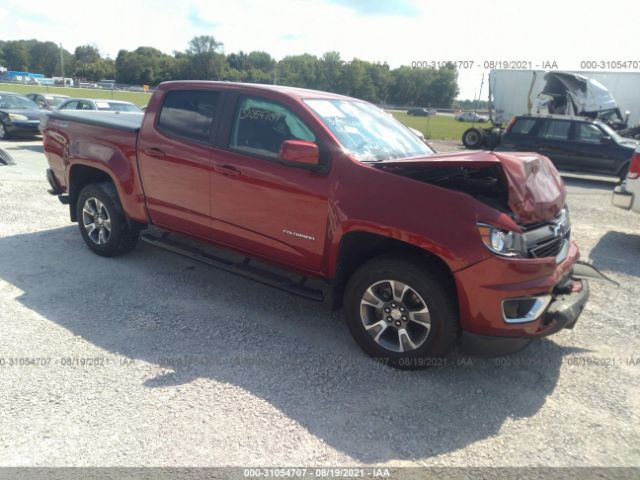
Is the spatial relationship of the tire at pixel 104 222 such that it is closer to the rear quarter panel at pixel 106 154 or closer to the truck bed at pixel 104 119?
the rear quarter panel at pixel 106 154

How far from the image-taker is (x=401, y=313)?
11.3 ft

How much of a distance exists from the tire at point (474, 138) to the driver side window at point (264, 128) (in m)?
17.2

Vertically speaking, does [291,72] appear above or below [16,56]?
below

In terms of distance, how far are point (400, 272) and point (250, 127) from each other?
6.04 ft

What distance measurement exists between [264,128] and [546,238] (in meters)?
2.34

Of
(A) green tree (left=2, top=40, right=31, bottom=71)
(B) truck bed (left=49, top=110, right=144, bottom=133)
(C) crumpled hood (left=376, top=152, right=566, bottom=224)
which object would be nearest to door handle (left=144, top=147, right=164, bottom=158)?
(B) truck bed (left=49, top=110, right=144, bottom=133)

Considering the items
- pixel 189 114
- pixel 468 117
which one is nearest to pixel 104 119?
pixel 189 114

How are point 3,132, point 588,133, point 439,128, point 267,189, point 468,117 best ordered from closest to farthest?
point 267,189, point 588,133, point 3,132, point 439,128, point 468,117

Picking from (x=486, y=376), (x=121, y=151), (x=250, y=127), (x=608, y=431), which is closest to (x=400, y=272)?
(x=486, y=376)

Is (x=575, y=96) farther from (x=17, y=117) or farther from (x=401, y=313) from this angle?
(x=17, y=117)

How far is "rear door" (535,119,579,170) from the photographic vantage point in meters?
13.7

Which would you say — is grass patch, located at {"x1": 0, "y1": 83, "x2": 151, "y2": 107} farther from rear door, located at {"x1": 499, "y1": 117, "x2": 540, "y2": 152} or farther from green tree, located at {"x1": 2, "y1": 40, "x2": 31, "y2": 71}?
green tree, located at {"x1": 2, "y1": 40, "x2": 31, "y2": 71}

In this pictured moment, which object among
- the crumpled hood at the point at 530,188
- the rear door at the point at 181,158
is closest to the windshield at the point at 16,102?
the rear door at the point at 181,158

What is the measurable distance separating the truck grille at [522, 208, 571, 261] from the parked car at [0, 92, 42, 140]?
16250mm
